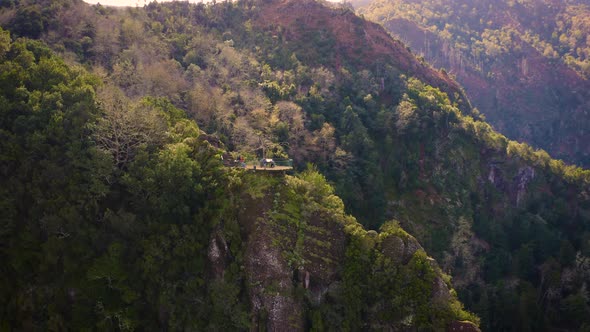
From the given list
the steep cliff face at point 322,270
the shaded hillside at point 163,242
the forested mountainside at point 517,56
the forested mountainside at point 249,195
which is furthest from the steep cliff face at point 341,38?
the forested mountainside at point 517,56

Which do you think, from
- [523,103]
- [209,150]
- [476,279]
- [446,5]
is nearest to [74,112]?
[209,150]

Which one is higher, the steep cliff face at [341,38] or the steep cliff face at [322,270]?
the steep cliff face at [341,38]

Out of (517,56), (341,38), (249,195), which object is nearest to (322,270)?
(249,195)

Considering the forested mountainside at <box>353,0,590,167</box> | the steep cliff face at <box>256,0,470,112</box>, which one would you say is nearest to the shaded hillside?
the steep cliff face at <box>256,0,470,112</box>

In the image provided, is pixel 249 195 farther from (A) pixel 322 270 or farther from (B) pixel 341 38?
(B) pixel 341 38

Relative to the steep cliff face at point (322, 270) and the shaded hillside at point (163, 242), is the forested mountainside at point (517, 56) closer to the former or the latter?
the steep cliff face at point (322, 270)
